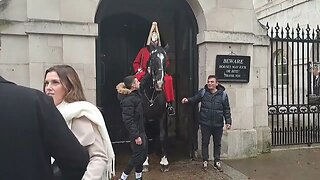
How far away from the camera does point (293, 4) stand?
15312 millimetres

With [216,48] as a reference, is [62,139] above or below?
below

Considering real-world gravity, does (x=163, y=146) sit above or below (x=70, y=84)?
below

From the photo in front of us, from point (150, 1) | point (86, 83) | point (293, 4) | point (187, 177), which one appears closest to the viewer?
point (187, 177)

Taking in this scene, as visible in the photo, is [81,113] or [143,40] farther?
[143,40]

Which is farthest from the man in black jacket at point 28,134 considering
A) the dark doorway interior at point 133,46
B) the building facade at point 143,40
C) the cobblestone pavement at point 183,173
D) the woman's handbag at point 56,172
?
the dark doorway interior at point 133,46

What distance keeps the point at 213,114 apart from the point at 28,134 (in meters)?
5.19

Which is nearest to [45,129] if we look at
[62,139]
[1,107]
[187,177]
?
[62,139]

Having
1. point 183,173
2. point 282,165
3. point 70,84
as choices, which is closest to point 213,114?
point 183,173

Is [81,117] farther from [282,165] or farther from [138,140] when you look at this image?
[282,165]

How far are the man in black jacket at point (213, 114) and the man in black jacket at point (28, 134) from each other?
198 inches

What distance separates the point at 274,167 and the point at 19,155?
6.08m

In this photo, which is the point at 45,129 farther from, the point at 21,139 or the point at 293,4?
the point at 293,4

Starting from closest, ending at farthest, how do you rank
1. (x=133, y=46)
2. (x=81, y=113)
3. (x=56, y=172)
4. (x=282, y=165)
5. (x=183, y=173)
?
(x=56, y=172)
(x=81, y=113)
(x=183, y=173)
(x=282, y=165)
(x=133, y=46)

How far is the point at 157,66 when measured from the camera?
609 centimetres
